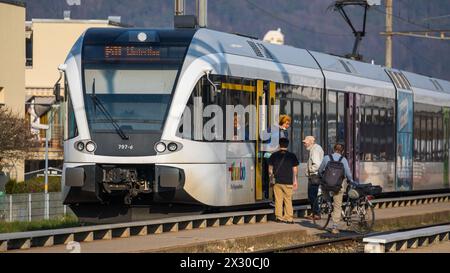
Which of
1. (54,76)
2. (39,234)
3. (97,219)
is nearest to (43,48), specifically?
(54,76)

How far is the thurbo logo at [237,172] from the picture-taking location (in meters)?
22.3

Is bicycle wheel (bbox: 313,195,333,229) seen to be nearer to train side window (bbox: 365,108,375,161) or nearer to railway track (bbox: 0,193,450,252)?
railway track (bbox: 0,193,450,252)

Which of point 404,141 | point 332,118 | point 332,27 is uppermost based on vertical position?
point 332,27

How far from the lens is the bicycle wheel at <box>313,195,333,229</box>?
21144mm

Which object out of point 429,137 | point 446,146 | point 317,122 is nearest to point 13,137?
point 446,146

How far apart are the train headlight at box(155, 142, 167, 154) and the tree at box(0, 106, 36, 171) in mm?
30836

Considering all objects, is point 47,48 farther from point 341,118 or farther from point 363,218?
point 363,218

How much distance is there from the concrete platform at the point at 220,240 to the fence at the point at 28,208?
11687mm

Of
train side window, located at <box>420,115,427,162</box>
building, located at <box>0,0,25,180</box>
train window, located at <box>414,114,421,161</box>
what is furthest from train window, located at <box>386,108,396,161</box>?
building, located at <box>0,0,25,180</box>

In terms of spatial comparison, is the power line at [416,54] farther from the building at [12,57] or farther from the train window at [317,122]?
the train window at [317,122]

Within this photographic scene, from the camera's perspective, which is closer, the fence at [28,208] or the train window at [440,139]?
the fence at [28,208]

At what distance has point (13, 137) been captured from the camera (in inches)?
2046

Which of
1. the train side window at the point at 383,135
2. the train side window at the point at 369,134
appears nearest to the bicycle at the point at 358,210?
the train side window at the point at 369,134

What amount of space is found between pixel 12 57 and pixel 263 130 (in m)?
37.8
